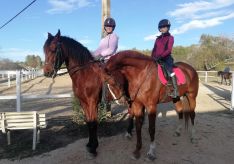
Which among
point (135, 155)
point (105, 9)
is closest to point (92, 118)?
point (135, 155)

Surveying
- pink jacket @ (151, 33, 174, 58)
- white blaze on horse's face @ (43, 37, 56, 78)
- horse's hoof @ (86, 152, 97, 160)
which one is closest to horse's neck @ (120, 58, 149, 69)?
pink jacket @ (151, 33, 174, 58)

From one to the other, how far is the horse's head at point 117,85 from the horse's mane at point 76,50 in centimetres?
52

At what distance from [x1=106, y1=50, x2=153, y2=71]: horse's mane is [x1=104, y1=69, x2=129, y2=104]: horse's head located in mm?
125

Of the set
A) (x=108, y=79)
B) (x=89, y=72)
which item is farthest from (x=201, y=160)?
(x=89, y=72)

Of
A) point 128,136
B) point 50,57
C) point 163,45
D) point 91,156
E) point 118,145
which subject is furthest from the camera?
point 128,136

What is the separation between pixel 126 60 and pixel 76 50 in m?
0.94

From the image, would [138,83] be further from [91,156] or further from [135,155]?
[91,156]

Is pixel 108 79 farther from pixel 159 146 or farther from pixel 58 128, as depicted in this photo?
pixel 58 128

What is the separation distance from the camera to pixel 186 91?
7273 millimetres

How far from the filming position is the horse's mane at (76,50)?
5.84 metres

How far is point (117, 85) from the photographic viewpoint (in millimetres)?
5781

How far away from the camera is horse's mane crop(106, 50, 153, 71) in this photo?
5.73m

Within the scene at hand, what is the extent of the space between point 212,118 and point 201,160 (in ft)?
12.4

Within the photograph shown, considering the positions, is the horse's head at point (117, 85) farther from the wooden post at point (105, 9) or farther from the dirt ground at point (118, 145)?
the wooden post at point (105, 9)
